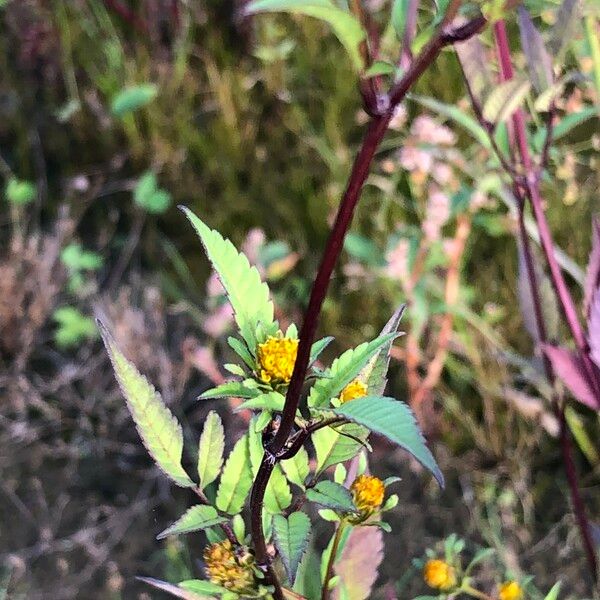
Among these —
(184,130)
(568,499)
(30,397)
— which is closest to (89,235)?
(184,130)

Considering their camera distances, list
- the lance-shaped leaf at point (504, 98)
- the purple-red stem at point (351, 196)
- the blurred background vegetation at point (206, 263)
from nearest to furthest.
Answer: the purple-red stem at point (351, 196) → the lance-shaped leaf at point (504, 98) → the blurred background vegetation at point (206, 263)

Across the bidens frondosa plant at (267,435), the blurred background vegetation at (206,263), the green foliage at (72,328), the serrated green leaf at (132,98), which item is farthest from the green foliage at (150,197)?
the bidens frondosa plant at (267,435)

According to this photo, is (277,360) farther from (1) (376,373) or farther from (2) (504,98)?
(2) (504,98)

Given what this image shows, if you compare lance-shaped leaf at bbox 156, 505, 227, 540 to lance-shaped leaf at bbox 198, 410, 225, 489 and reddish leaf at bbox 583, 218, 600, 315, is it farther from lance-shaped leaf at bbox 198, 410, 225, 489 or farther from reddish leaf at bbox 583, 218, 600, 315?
reddish leaf at bbox 583, 218, 600, 315

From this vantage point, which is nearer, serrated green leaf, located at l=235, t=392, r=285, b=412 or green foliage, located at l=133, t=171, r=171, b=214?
serrated green leaf, located at l=235, t=392, r=285, b=412

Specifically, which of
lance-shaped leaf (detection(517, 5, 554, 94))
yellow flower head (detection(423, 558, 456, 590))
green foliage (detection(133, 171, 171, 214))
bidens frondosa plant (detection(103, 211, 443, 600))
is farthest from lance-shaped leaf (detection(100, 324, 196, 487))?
green foliage (detection(133, 171, 171, 214))

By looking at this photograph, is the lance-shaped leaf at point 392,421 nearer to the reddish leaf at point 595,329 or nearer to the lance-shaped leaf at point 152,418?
the lance-shaped leaf at point 152,418

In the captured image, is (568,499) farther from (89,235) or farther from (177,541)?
(89,235)
